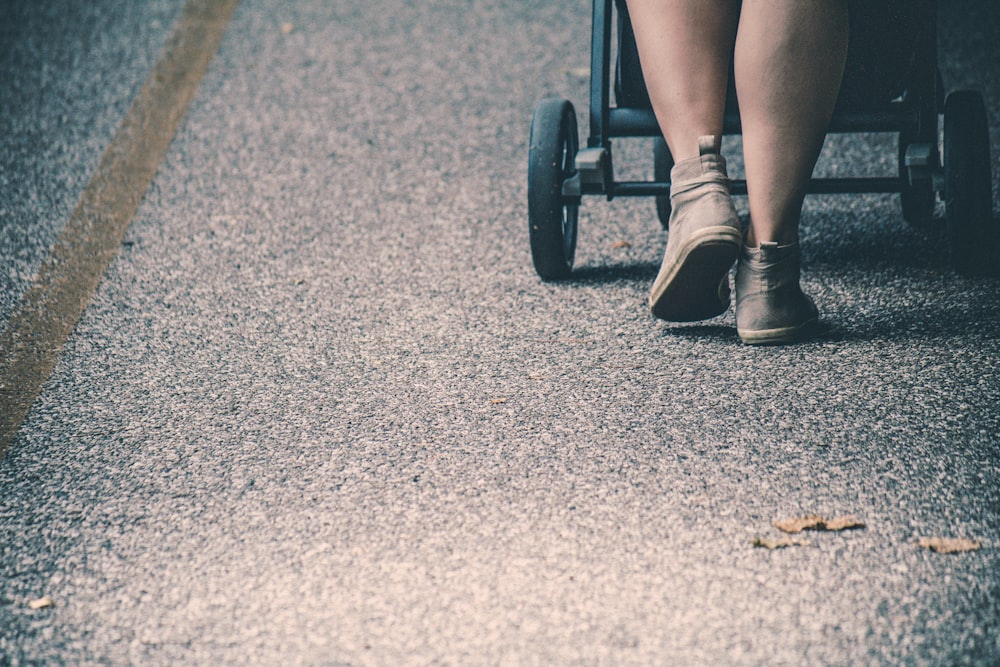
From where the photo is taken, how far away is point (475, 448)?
1698mm

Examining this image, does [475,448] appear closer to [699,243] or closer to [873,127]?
[699,243]

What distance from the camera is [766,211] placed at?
6.22ft

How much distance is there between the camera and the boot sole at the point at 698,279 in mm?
1814

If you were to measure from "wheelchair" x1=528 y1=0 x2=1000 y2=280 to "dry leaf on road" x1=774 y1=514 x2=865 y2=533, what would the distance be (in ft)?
2.71

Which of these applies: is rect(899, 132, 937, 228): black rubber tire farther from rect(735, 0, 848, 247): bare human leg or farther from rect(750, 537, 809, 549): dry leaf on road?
rect(750, 537, 809, 549): dry leaf on road

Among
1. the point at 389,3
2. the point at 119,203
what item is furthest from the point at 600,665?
the point at 389,3

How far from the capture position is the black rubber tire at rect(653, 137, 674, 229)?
249cm

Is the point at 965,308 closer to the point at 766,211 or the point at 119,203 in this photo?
the point at 766,211

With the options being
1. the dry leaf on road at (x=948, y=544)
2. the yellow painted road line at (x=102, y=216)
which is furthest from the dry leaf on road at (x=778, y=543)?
the yellow painted road line at (x=102, y=216)

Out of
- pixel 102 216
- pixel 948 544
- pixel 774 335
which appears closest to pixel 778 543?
pixel 948 544

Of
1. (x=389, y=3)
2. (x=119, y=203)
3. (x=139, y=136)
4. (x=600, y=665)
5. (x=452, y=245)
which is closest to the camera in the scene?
(x=600, y=665)

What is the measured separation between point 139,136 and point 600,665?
99.6 inches

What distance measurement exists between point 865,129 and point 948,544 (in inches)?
41.1

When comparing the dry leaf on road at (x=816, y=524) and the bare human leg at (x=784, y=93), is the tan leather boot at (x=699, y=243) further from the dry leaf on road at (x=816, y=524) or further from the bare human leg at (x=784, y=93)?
the dry leaf on road at (x=816, y=524)
